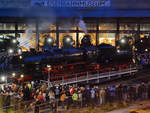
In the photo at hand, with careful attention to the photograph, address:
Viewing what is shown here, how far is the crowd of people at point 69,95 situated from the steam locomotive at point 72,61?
2.23 meters

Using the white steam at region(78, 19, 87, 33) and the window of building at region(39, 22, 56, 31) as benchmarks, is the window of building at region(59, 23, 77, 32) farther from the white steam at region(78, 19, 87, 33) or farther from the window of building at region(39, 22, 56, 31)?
the window of building at region(39, 22, 56, 31)

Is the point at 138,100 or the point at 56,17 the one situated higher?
the point at 56,17

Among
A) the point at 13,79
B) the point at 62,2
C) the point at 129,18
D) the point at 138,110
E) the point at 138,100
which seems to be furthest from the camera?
the point at 129,18

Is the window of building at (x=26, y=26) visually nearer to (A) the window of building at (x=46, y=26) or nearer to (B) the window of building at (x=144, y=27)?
(A) the window of building at (x=46, y=26)

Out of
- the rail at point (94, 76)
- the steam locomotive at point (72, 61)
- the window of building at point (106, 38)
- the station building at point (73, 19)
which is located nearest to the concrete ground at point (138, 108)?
the rail at point (94, 76)

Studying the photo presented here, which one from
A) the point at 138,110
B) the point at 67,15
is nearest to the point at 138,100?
the point at 138,110

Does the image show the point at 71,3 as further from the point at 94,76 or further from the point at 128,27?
the point at 94,76

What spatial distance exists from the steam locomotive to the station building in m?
7.37

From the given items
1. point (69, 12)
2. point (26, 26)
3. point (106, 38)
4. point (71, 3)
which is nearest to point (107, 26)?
point (106, 38)

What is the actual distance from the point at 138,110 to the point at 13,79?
8762 mm

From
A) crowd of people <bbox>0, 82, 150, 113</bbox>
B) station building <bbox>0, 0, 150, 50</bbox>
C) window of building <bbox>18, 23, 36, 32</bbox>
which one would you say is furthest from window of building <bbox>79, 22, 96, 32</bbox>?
crowd of people <bbox>0, 82, 150, 113</bbox>

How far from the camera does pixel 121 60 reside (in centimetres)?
2367

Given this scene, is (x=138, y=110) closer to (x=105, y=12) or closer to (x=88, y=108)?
(x=88, y=108)

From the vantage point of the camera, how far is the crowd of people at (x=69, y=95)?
1527 centimetres
